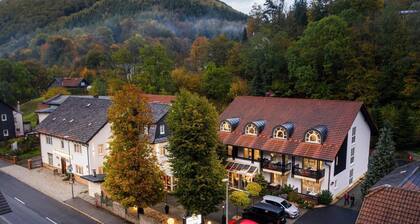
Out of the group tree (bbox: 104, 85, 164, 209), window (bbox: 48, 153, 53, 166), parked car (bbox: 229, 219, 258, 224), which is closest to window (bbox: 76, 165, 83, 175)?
window (bbox: 48, 153, 53, 166)

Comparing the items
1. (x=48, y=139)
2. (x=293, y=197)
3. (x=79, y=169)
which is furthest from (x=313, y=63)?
(x=48, y=139)

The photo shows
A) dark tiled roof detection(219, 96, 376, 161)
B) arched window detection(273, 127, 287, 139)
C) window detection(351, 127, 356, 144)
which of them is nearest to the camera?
dark tiled roof detection(219, 96, 376, 161)

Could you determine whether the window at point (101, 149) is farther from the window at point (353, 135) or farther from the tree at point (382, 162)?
the tree at point (382, 162)

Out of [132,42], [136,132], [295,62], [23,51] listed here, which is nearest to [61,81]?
[132,42]

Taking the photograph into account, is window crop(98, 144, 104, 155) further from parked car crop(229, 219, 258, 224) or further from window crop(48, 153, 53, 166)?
parked car crop(229, 219, 258, 224)

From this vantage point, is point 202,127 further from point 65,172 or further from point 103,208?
point 65,172

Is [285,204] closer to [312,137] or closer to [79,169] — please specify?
[312,137]

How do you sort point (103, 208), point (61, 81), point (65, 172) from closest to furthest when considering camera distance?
point (103, 208) → point (65, 172) → point (61, 81)
